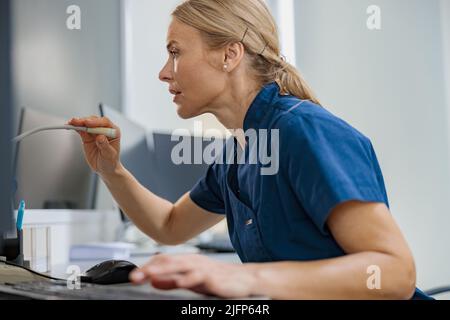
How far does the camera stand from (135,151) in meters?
1.77

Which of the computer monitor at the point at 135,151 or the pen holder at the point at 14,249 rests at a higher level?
the computer monitor at the point at 135,151

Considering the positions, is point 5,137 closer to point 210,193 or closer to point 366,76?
point 210,193

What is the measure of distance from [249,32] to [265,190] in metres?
0.30

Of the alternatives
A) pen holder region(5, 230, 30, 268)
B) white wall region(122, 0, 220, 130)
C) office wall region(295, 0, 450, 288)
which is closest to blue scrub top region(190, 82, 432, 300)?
pen holder region(5, 230, 30, 268)

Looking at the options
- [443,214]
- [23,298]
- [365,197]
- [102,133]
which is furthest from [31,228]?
[443,214]

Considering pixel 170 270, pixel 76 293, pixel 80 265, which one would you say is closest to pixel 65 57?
pixel 80 265

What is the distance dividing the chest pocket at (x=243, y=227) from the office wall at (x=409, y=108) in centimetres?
114

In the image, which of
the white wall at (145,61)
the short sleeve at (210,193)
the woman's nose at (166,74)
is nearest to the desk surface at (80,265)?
the short sleeve at (210,193)

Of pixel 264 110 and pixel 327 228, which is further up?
pixel 264 110

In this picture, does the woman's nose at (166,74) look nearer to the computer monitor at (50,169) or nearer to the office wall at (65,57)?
the computer monitor at (50,169)

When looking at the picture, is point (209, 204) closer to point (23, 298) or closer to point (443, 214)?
point (23, 298)

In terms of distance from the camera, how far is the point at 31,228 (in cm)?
109

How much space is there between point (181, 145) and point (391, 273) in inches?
55.7

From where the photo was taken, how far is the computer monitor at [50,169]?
1344mm
